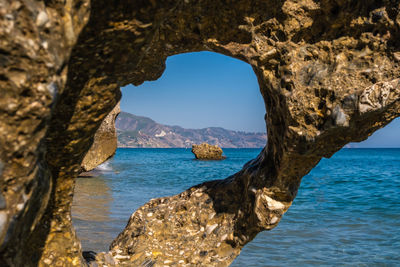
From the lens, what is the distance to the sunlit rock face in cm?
163

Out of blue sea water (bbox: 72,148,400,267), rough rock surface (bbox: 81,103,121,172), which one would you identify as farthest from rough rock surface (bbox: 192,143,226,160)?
rough rock surface (bbox: 81,103,121,172)

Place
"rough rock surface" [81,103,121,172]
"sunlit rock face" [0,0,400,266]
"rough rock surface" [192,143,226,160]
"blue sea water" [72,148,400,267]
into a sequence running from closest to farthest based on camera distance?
"sunlit rock face" [0,0,400,266], "blue sea water" [72,148,400,267], "rough rock surface" [81,103,121,172], "rough rock surface" [192,143,226,160]

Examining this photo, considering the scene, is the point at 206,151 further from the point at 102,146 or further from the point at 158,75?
the point at 158,75

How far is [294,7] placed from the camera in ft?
11.9

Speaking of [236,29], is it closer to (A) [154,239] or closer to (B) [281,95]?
(B) [281,95]

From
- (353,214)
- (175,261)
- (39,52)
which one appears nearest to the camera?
(39,52)

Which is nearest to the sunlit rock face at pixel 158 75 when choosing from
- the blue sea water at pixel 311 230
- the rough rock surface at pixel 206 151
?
the blue sea water at pixel 311 230

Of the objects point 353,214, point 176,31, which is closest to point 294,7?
point 176,31

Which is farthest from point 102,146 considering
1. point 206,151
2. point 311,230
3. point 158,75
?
point 206,151

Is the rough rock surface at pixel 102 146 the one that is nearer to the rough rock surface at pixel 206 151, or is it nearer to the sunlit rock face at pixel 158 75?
the sunlit rock face at pixel 158 75

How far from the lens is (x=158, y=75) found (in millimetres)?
4426

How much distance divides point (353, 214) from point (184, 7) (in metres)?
10.2

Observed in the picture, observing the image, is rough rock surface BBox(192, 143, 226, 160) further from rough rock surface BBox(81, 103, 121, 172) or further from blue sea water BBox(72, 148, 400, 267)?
rough rock surface BBox(81, 103, 121, 172)

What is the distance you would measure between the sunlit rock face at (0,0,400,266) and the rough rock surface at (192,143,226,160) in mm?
42923
